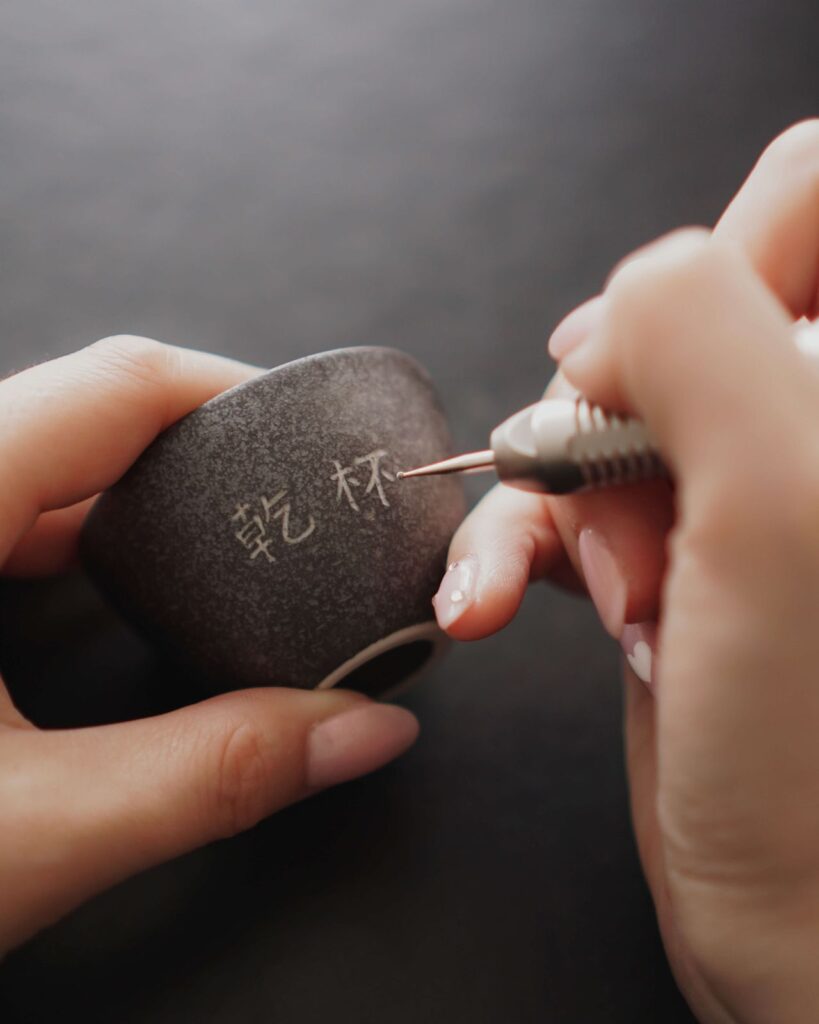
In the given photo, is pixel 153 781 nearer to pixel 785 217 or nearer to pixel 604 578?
pixel 604 578

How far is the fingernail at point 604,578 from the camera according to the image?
51 centimetres

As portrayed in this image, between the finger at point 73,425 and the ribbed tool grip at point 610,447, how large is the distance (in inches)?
12.1

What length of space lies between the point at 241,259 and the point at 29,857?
0.57 metres

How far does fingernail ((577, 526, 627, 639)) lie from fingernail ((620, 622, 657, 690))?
0.05 metres

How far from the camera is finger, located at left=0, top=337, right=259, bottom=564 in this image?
542mm

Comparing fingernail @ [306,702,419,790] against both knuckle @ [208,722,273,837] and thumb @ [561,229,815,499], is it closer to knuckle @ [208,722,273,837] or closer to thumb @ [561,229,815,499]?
knuckle @ [208,722,273,837]

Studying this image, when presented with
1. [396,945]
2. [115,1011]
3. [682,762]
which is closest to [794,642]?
[682,762]

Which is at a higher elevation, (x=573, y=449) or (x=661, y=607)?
(x=573, y=449)

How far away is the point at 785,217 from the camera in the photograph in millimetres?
573

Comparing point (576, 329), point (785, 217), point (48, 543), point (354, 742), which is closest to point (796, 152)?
point (785, 217)

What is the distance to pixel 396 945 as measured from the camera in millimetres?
639

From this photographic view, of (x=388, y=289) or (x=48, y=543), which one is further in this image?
(x=388, y=289)

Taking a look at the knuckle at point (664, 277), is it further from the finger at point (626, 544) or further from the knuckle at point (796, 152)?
the knuckle at point (796, 152)

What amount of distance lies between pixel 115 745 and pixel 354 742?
0.54 feet
